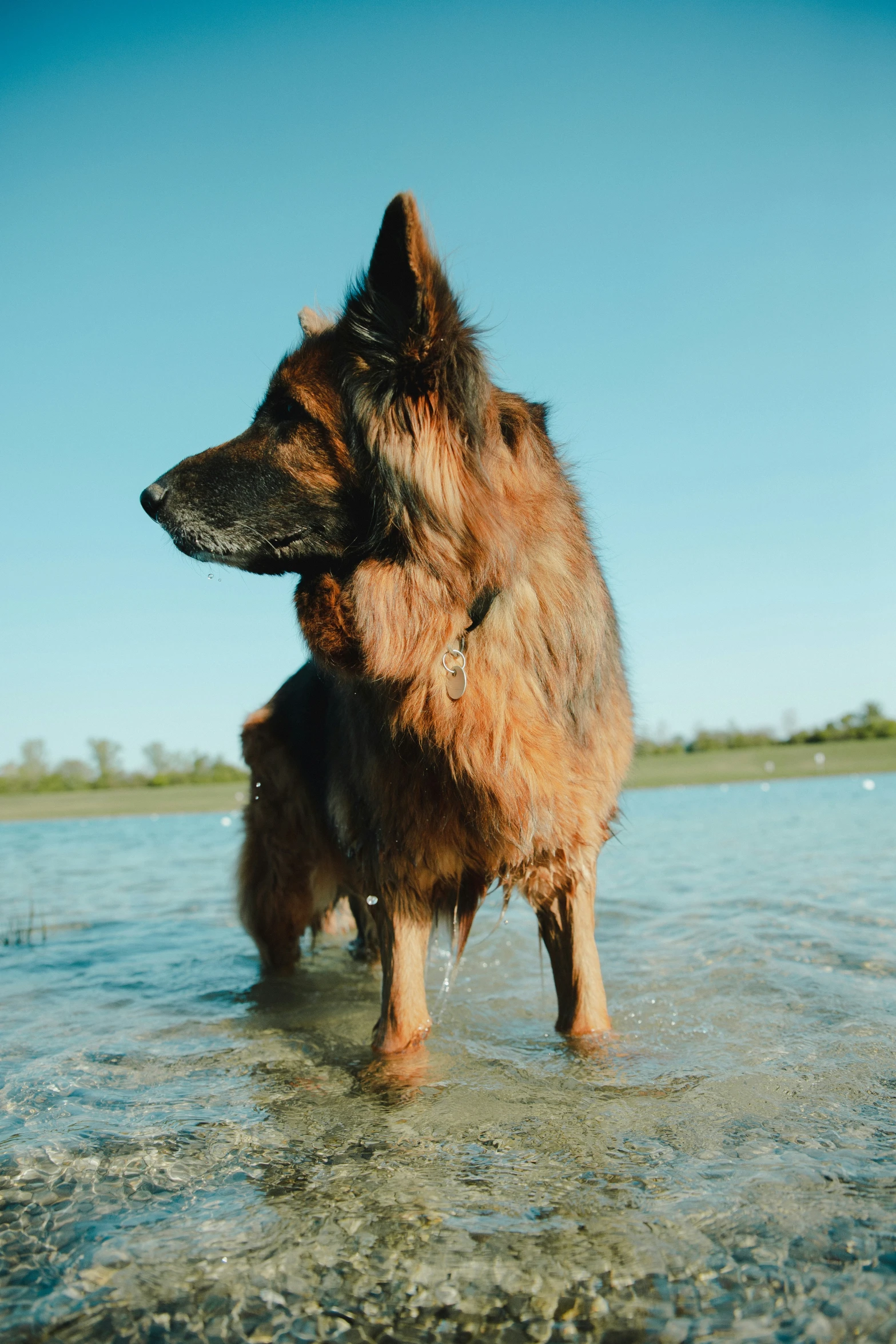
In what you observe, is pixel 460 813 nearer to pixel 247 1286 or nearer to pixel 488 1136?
pixel 488 1136

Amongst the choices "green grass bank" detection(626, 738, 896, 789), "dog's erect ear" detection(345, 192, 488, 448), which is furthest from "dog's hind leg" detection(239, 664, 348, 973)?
"green grass bank" detection(626, 738, 896, 789)

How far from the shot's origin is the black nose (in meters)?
3.17

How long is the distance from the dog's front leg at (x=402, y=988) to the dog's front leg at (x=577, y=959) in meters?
0.54

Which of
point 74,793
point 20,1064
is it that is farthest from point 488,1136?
point 74,793

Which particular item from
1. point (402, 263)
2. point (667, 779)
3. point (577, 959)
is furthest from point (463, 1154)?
point (667, 779)

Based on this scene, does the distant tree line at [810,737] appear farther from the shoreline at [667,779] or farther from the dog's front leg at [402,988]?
the dog's front leg at [402,988]

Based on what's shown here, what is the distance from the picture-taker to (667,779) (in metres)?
39.0

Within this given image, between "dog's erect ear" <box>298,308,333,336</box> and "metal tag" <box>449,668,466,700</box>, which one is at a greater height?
"dog's erect ear" <box>298,308,333,336</box>

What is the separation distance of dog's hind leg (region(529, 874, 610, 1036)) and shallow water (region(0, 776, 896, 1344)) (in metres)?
0.13

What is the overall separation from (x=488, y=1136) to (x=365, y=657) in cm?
149

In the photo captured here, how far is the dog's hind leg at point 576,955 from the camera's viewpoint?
3.37 m

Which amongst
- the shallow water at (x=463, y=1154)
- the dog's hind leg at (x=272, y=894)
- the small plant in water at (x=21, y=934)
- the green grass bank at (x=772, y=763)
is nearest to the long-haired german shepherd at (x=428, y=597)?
the shallow water at (x=463, y=1154)

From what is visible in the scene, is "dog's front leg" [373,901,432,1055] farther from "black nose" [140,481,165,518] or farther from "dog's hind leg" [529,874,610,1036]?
"black nose" [140,481,165,518]

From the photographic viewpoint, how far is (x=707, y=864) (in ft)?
30.7
